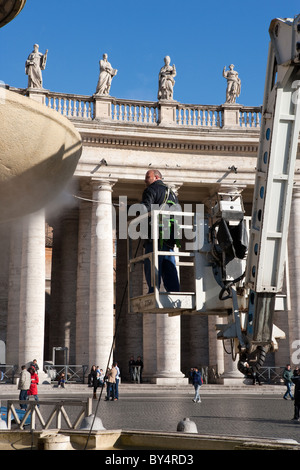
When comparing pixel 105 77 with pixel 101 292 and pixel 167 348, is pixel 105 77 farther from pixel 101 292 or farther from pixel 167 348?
pixel 167 348

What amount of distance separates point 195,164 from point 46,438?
2821 cm

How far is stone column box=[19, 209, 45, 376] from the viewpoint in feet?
100.0

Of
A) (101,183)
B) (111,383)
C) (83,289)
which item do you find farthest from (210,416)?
(101,183)

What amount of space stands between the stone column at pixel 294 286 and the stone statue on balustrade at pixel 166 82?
853 centimetres

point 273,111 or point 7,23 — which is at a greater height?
point 7,23

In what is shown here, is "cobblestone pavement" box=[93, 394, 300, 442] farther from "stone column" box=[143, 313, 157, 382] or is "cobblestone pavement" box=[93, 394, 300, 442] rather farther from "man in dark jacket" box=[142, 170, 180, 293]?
"stone column" box=[143, 313, 157, 382]

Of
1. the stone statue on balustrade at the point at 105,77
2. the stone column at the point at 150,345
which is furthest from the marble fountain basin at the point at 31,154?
the stone statue on balustrade at the point at 105,77

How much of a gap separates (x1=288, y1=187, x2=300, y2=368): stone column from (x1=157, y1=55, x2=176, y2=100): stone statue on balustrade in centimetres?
853

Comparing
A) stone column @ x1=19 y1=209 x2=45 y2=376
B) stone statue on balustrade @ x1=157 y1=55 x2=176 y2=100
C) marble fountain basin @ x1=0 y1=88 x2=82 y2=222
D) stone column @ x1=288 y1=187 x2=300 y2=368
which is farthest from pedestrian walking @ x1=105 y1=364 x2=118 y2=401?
marble fountain basin @ x1=0 y1=88 x2=82 y2=222

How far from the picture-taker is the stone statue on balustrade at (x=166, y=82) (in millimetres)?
35062

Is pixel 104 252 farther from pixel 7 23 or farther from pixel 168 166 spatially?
pixel 7 23
